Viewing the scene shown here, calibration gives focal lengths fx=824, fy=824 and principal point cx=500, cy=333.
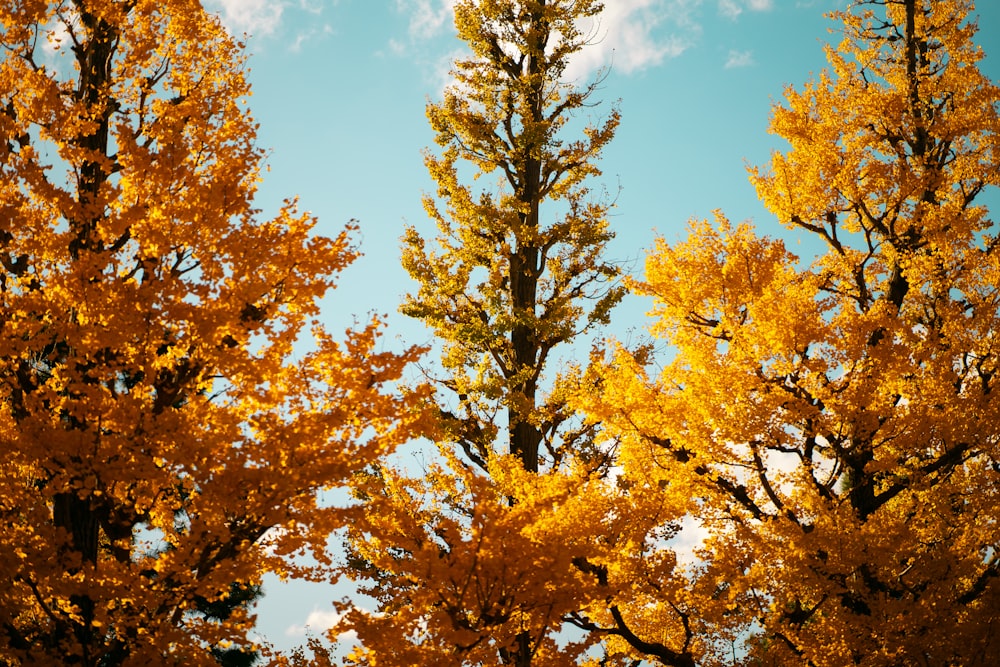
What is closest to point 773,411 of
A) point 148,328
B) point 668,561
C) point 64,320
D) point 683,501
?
point 683,501

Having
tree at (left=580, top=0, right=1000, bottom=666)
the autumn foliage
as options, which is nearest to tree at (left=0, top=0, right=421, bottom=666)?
→ the autumn foliage

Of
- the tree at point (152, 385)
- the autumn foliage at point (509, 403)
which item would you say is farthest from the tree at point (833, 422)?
the tree at point (152, 385)

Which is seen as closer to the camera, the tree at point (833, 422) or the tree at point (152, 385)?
the tree at point (152, 385)

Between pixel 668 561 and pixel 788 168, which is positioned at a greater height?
pixel 788 168

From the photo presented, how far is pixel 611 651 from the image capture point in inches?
421

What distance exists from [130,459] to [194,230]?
1959 mm

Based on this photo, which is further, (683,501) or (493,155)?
(493,155)

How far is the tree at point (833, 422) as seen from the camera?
26.2 feet

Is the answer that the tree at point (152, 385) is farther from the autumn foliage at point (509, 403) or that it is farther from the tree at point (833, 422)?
the tree at point (833, 422)

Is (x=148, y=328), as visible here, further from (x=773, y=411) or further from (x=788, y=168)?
(x=788, y=168)

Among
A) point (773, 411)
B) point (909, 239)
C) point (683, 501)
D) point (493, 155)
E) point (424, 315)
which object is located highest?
point (493, 155)

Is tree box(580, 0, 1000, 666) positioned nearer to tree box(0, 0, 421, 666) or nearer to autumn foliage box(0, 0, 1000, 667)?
autumn foliage box(0, 0, 1000, 667)

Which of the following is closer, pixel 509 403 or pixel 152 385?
pixel 152 385

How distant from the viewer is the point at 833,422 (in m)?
8.45
